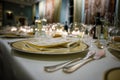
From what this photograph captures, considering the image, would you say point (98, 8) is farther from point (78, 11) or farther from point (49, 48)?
point (49, 48)

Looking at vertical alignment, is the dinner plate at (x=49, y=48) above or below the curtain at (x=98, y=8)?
below

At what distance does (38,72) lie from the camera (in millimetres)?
301

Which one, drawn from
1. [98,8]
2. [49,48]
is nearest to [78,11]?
[98,8]

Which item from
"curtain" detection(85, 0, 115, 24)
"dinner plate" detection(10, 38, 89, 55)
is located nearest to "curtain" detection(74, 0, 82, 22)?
"curtain" detection(85, 0, 115, 24)

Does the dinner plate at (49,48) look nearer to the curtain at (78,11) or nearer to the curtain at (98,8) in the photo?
the curtain at (98,8)

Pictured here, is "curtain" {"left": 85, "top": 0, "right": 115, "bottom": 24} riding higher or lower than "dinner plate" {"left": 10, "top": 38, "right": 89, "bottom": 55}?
higher

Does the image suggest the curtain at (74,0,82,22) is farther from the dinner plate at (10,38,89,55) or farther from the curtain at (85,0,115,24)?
the dinner plate at (10,38,89,55)

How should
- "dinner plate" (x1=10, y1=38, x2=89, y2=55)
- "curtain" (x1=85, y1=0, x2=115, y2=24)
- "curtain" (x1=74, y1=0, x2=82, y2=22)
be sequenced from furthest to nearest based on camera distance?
1. "curtain" (x1=74, y1=0, x2=82, y2=22)
2. "curtain" (x1=85, y1=0, x2=115, y2=24)
3. "dinner plate" (x1=10, y1=38, x2=89, y2=55)

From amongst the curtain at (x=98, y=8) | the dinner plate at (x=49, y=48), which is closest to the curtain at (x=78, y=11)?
the curtain at (x=98, y=8)

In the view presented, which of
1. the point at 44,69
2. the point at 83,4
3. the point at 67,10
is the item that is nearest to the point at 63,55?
the point at 44,69

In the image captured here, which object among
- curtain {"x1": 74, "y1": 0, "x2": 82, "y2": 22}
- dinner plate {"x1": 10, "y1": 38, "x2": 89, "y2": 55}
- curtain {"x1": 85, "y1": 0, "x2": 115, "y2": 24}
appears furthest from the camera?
curtain {"x1": 74, "y1": 0, "x2": 82, "y2": 22}

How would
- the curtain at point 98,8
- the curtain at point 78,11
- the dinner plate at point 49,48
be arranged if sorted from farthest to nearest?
the curtain at point 78,11 → the curtain at point 98,8 → the dinner plate at point 49,48

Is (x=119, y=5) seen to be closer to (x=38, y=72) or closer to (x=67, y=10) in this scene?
(x=38, y=72)

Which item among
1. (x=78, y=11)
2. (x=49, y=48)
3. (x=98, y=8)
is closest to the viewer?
(x=49, y=48)
